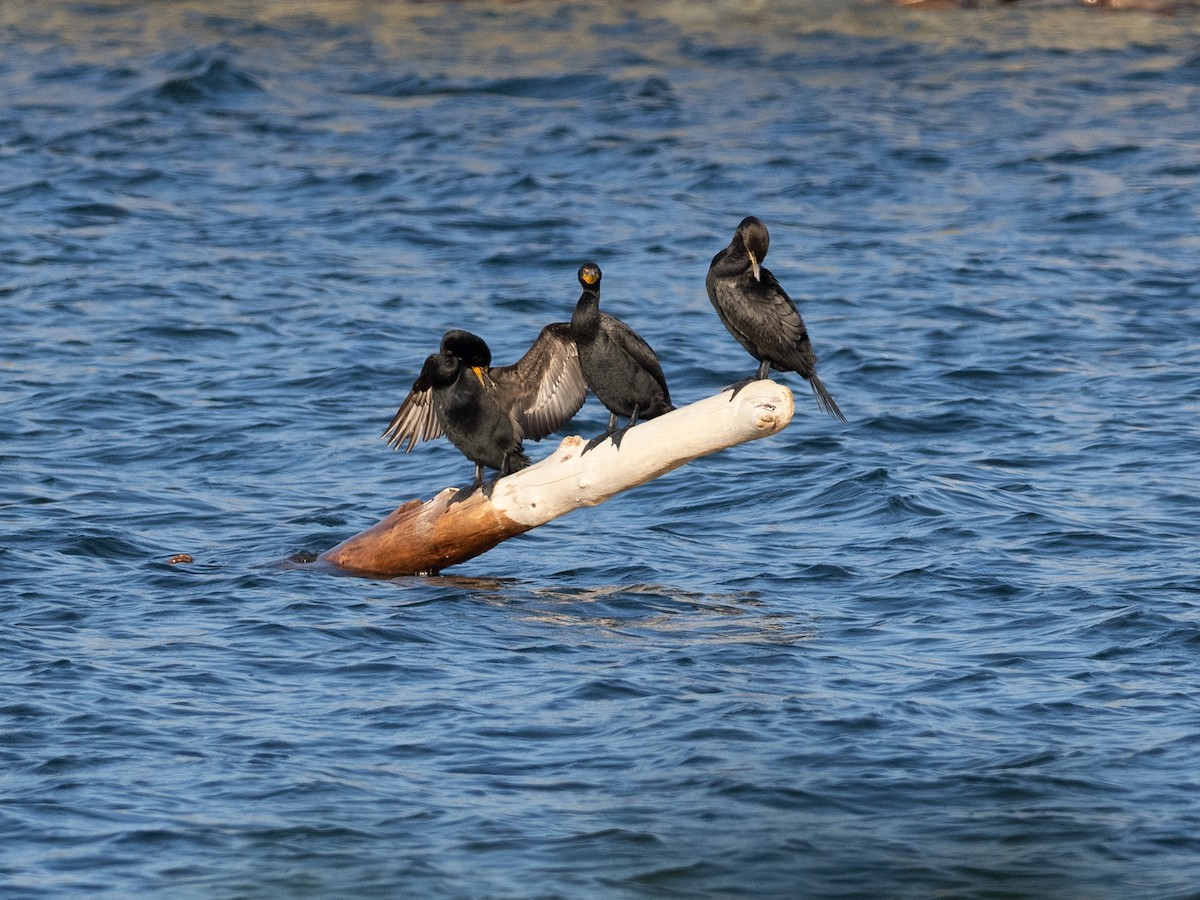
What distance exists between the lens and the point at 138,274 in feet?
62.5

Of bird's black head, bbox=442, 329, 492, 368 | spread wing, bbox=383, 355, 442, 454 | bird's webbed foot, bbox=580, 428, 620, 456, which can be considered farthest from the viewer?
spread wing, bbox=383, 355, 442, 454

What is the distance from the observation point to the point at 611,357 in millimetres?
9586

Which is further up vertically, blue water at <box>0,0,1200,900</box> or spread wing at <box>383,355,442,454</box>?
spread wing at <box>383,355,442,454</box>

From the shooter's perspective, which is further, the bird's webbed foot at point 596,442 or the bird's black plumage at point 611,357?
the bird's black plumage at point 611,357

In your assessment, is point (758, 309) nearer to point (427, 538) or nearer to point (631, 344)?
point (631, 344)

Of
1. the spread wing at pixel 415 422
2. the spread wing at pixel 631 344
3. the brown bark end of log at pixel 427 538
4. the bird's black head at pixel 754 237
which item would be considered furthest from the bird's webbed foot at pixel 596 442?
the spread wing at pixel 415 422

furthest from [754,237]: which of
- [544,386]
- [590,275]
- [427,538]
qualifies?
[427,538]

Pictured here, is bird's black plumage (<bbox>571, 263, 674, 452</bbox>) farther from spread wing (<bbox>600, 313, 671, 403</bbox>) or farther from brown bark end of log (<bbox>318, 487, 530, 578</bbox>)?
brown bark end of log (<bbox>318, 487, 530, 578</bbox>)

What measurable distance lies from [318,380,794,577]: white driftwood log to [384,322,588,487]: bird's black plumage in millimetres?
255

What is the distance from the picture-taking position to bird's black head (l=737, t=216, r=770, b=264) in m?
9.28

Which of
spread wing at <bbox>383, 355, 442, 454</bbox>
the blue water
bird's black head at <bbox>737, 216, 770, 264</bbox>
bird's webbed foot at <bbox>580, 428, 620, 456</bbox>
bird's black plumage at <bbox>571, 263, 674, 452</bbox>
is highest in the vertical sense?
bird's black head at <bbox>737, 216, 770, 264</bbox>

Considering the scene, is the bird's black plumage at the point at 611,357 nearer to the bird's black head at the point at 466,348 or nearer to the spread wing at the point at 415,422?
the bird's black head at the point at 466,348

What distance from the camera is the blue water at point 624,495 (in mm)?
7992

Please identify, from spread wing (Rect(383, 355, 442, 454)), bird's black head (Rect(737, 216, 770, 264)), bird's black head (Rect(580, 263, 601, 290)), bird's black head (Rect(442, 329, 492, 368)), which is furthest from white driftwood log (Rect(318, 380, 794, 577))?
bird's black head (Rect(737, 216, 770, 264))
